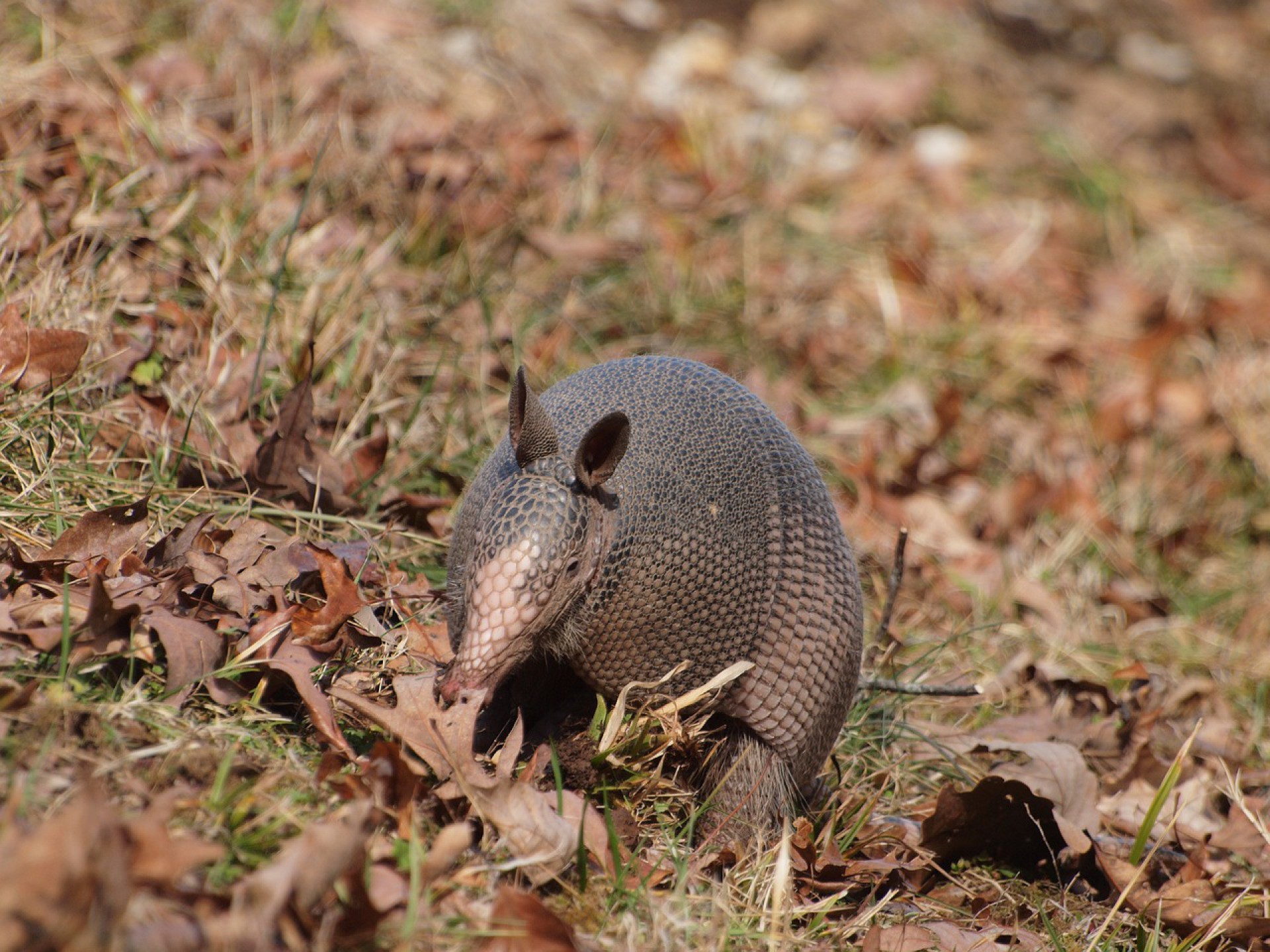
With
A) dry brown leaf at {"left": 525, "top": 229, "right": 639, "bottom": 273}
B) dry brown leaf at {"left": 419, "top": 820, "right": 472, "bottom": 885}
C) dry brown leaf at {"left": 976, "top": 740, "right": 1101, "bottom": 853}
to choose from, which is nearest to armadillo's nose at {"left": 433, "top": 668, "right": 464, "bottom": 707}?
dry brown leaf at {"left": 419, "top": 820, "right": 472, "bottom": 885}

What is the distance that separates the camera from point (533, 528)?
300 centimetres

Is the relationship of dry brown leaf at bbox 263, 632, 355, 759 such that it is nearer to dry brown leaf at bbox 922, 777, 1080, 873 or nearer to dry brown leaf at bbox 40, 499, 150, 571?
dry brown leaf at bbox 40, 499, 150, 571

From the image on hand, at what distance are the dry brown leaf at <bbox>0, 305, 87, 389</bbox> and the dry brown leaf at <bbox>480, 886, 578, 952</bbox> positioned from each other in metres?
2.44

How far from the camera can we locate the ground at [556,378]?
2.88m

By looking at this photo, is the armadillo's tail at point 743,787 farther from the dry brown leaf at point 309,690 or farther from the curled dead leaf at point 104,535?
the curled dead leaf at point 104,535

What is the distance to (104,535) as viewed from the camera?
3426 millimetres

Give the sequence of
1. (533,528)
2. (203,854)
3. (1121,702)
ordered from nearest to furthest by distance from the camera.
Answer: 1. (203,854)
2. (533,528)
3. (1121,702)

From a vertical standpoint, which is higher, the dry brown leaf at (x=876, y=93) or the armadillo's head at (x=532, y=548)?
the dry brown leaf at (x=876, y=93)

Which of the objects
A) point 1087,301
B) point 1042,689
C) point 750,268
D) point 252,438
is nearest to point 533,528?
point 252,438

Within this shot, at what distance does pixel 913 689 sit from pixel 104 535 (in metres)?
2.76

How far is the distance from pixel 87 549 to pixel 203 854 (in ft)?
4.43

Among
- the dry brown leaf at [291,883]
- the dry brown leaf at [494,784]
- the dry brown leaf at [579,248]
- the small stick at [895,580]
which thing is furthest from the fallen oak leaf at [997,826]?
the dry brown leaf at [579,248]

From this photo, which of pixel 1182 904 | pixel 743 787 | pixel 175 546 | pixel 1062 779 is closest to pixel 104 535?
pixel 175 546

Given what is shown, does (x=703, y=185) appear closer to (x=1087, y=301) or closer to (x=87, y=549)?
(x=1087, y=301)
